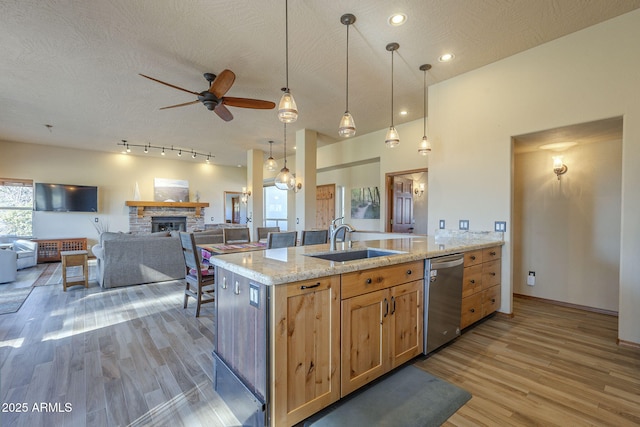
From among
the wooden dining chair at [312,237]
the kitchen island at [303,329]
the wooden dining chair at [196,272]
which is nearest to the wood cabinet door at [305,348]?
the kitchen island at [303,329]

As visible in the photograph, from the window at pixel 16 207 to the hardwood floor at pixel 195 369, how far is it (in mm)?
5420

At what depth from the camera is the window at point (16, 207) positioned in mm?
6840

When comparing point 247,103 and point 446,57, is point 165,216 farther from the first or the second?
point 446,57

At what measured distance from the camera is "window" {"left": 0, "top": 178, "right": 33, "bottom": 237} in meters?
6.84

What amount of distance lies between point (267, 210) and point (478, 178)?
319 inches

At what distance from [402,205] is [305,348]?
487 centimetres

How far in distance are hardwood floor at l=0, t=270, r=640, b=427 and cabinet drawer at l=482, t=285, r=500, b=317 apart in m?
0.15

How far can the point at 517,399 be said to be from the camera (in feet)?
5.98

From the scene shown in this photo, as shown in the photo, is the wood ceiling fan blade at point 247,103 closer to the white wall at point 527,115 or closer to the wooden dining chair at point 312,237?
the wooden dining chair at point 312,237

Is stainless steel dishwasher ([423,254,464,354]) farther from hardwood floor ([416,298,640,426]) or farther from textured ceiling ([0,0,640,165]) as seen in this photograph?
textured ceiling ([0,0,640,165])

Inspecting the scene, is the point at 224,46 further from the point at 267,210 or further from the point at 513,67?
the point at 267,210

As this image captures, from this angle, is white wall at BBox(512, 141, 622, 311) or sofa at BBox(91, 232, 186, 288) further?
sofa at BBox(91, 232, 186, 288)

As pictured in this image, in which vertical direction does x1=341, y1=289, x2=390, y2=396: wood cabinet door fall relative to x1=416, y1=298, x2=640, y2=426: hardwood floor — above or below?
above

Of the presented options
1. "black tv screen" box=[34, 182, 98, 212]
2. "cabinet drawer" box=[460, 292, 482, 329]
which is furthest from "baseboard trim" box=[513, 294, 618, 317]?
"black tv screen" box=[34, 182, 98, 212]
